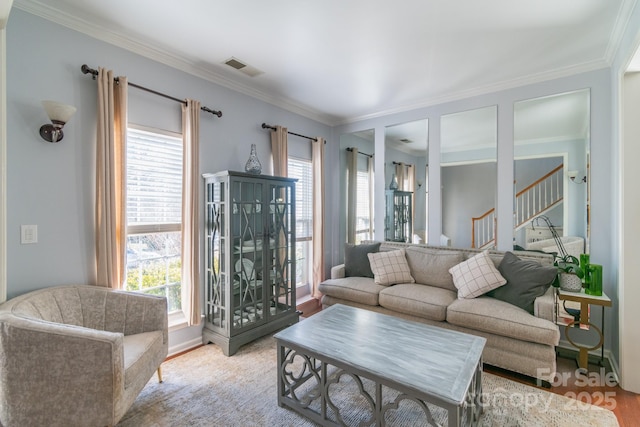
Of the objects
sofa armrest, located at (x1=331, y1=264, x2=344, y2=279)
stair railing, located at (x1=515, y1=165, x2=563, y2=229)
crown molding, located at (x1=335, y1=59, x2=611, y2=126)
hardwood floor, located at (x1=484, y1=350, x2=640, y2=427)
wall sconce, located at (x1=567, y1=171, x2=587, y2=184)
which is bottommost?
hardwood floor, located at (x1=484, y1=350, x2=640, y2=427)

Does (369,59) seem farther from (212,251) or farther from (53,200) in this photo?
(53,200)

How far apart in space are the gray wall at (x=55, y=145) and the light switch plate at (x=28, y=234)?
22 mm

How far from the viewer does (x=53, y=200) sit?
206 cm

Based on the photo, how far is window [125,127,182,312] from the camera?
247 centimetres

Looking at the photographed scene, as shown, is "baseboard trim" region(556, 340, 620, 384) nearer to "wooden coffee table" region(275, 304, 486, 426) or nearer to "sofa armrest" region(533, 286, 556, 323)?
Result: "sofa armrest" region(533, 286, 556, 323)

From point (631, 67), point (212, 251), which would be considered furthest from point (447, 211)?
point (212, 251)

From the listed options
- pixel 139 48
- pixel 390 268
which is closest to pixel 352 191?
pixel 390 268

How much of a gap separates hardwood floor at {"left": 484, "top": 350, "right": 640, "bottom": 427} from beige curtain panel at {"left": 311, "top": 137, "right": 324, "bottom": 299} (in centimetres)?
227

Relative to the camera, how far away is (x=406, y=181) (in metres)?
3.87

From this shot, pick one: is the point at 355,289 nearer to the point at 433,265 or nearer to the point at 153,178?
the point at 433,265

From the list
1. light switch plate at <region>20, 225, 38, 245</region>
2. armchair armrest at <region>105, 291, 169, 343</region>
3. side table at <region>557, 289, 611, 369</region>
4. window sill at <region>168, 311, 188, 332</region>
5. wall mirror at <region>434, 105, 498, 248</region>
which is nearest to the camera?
light switch plate at <region>20, 225, 38, 245</region>

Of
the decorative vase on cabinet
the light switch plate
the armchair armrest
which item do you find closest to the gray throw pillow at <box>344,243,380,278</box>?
the decorative vase on cabinet

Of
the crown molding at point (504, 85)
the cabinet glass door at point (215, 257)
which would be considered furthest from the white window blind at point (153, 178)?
the crown molding at point (504, 85)

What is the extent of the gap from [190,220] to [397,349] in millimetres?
2080
